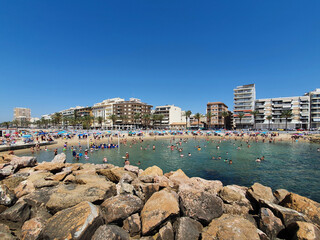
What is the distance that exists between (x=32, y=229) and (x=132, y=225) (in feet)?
11.5

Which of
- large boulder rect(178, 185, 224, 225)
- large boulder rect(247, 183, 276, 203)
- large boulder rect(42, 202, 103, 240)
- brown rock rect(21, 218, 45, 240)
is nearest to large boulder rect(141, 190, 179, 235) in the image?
large boulder rect(178, 185, 224, 225)

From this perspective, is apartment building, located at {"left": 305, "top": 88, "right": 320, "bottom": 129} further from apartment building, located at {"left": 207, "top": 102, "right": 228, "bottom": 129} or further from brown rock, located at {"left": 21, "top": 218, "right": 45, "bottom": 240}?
brown rock, located at {"left": 21, "top": 218, "right": 45, "bottom": 240}

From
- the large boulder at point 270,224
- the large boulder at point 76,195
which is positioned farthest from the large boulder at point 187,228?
the large boulder at point 76,195

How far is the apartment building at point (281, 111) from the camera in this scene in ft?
299

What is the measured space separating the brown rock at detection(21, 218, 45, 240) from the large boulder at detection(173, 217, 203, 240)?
4.75 metres

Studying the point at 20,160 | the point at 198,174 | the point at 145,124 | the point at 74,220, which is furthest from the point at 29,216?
the point at 145,124

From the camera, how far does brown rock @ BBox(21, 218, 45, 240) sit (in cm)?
537

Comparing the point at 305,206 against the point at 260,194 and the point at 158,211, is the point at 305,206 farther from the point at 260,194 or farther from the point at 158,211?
the point at 158,211

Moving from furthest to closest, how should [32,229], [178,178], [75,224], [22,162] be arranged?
[22,162] → [178,178] → [32,229] → [75,224]

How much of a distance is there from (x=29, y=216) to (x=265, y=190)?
11.3 metres

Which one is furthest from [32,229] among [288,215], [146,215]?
[288,215]

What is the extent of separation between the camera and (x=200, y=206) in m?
6.65

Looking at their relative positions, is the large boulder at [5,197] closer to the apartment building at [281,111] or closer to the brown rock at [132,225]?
the brown rock at [132,225]

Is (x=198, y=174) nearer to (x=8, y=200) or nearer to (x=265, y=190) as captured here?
(x=265, y=190)
